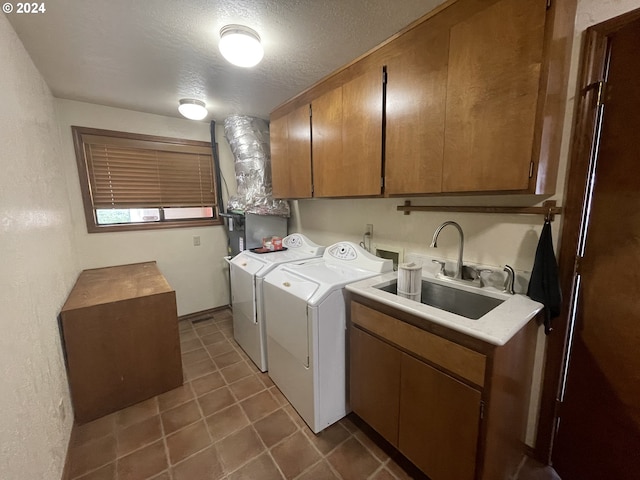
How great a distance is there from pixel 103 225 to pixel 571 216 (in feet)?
12.3

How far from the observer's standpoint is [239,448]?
5.09 ft

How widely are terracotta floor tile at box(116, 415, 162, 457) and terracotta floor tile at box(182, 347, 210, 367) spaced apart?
2.06ft

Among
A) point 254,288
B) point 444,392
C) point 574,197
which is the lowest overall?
point 444,392

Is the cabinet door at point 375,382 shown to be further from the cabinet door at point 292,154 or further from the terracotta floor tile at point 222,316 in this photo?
the terracotta floor tile at point 222,316

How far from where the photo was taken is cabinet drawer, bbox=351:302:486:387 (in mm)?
1023

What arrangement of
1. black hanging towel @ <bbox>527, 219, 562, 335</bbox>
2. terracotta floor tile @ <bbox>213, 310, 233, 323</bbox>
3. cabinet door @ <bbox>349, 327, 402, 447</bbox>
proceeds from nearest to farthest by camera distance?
black hanging towel @ <bbox>527, 219, 562, 335</bbox> → cabinet door @ <bbox>349, 327, 402, 447</bbox> → terracotta floor tile @ <bbox>213, 310, 233, 323</bbox>

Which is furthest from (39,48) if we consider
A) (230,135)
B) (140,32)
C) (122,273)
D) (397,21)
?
(397,21)

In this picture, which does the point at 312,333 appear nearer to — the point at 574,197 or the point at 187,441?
the point at 187,441

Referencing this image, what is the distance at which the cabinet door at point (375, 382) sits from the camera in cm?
136

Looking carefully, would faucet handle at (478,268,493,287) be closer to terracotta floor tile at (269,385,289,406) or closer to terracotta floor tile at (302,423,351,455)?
terracotta floor tile at (302,423,351,455)

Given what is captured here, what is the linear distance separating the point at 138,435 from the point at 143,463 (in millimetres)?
255

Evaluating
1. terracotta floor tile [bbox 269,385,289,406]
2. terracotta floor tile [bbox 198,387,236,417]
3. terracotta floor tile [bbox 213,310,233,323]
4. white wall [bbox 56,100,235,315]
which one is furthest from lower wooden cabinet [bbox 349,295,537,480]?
white wall [bbox 56,100,235,315]

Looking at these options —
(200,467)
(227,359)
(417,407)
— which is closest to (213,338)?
(227,359)

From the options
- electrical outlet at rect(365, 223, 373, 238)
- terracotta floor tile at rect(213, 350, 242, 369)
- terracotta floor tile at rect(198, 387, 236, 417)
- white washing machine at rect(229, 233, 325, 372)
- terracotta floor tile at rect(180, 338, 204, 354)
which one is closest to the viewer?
terracotta floor tile at rect(198, 387, 236, 417)
